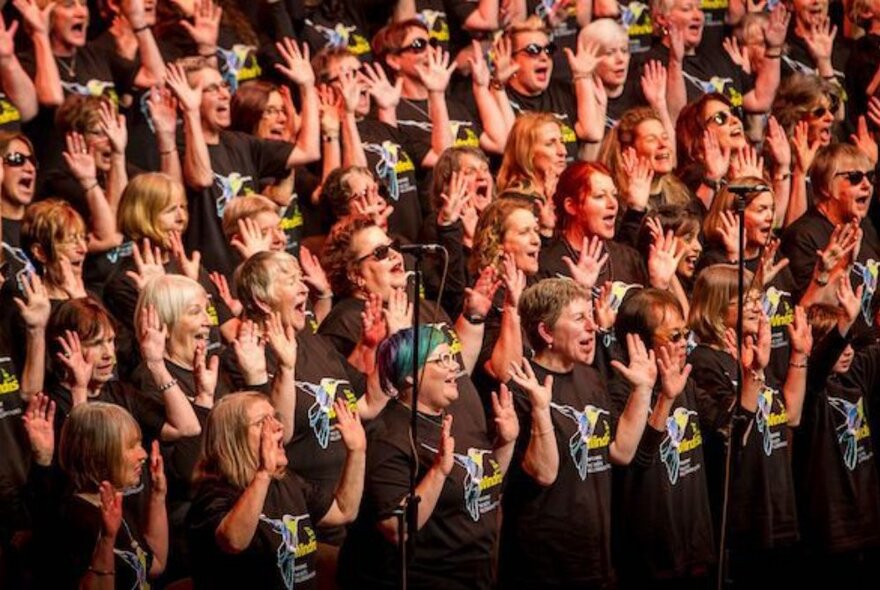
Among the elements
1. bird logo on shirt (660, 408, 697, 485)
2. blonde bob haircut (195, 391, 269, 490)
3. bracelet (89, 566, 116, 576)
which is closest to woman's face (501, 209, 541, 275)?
bird logo on shirt (660, 408, 697, 485)

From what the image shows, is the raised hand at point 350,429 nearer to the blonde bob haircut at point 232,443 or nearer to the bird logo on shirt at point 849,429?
the blonde bob haircut at point 232,443

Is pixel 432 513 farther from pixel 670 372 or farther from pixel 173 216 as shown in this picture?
pixel 173 216

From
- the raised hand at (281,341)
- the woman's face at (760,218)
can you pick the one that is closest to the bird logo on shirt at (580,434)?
the raised hand at (281,341)

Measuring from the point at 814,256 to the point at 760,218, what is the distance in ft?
1.39

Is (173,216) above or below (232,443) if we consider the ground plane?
above

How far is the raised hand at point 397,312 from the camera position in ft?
22.9

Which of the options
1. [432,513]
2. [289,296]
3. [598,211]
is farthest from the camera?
[598,211]

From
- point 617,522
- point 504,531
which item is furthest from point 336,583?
point 617,522

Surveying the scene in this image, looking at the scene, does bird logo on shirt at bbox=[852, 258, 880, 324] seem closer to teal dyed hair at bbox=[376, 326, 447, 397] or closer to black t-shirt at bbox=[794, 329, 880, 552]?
black t-shirt at bbox=[794, 329, 880, 552]

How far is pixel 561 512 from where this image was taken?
22.3ft

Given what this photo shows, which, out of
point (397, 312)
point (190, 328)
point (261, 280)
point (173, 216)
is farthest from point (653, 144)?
point (190, 328)

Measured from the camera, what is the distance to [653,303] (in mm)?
7172

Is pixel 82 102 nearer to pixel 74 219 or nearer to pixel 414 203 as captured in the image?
pixel 74 219

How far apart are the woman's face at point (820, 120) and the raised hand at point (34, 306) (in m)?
3.54
